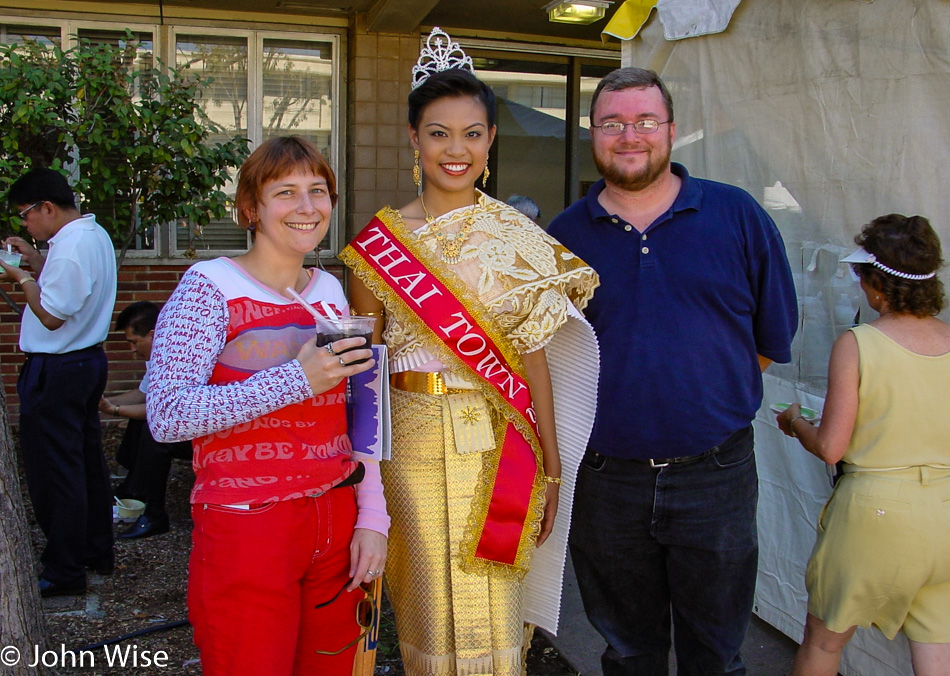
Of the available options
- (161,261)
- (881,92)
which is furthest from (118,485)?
(881,92)

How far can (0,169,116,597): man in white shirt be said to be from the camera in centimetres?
374

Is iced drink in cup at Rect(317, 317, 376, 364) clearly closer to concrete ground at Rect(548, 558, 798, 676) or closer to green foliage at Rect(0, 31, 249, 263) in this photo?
concrete ground at Rect(548, 558, 798, 676)

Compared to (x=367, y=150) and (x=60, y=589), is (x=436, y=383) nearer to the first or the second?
(x=60, y=589)

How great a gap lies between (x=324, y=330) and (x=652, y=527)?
114 cm

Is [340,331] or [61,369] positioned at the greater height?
[340,331]

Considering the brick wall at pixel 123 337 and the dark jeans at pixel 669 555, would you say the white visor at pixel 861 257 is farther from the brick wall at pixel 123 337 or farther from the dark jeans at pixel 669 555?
the brick wall at pixel 123 337

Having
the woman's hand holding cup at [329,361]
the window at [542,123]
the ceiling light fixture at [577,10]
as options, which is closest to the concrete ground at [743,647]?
the woman's hand holding cup at [329,361]

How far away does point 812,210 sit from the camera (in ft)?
10.1

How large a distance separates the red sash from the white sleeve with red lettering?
0.55 m

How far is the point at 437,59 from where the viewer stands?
2316 mm

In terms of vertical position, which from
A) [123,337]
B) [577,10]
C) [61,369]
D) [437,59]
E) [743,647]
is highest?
[577,10]

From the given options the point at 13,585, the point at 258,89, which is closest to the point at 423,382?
the point at 13,585

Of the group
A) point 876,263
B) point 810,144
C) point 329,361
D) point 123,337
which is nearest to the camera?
point 329,361

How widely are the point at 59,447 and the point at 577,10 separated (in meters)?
4.42
